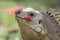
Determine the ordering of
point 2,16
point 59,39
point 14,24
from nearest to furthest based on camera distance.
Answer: point 59,39 → point 14,24 → point 2,16

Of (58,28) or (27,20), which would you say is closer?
(27,20)

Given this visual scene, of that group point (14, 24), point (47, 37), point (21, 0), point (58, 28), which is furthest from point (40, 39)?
point (21, 0)

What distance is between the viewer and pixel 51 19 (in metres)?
2.56

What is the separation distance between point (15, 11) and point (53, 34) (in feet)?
1.08

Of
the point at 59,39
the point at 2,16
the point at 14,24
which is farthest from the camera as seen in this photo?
the point at 2,16

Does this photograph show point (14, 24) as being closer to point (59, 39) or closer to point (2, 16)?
point (2, 16)

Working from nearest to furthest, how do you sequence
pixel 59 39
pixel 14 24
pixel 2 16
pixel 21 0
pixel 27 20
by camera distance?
pixel 27 20, pixel 59 39, pixel 14 24, pixel 2 16, pixel 21 0

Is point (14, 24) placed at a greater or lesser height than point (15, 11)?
lesser

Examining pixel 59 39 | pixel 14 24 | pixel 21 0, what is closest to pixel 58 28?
pixel 59 39

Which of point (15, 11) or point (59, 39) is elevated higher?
point (15, 11)

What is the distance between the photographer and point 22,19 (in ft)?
7.82

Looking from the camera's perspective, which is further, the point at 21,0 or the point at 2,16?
the point at 21,0

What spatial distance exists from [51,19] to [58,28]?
0.30 ft

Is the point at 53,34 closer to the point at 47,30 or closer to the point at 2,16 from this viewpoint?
the point at 47,30
